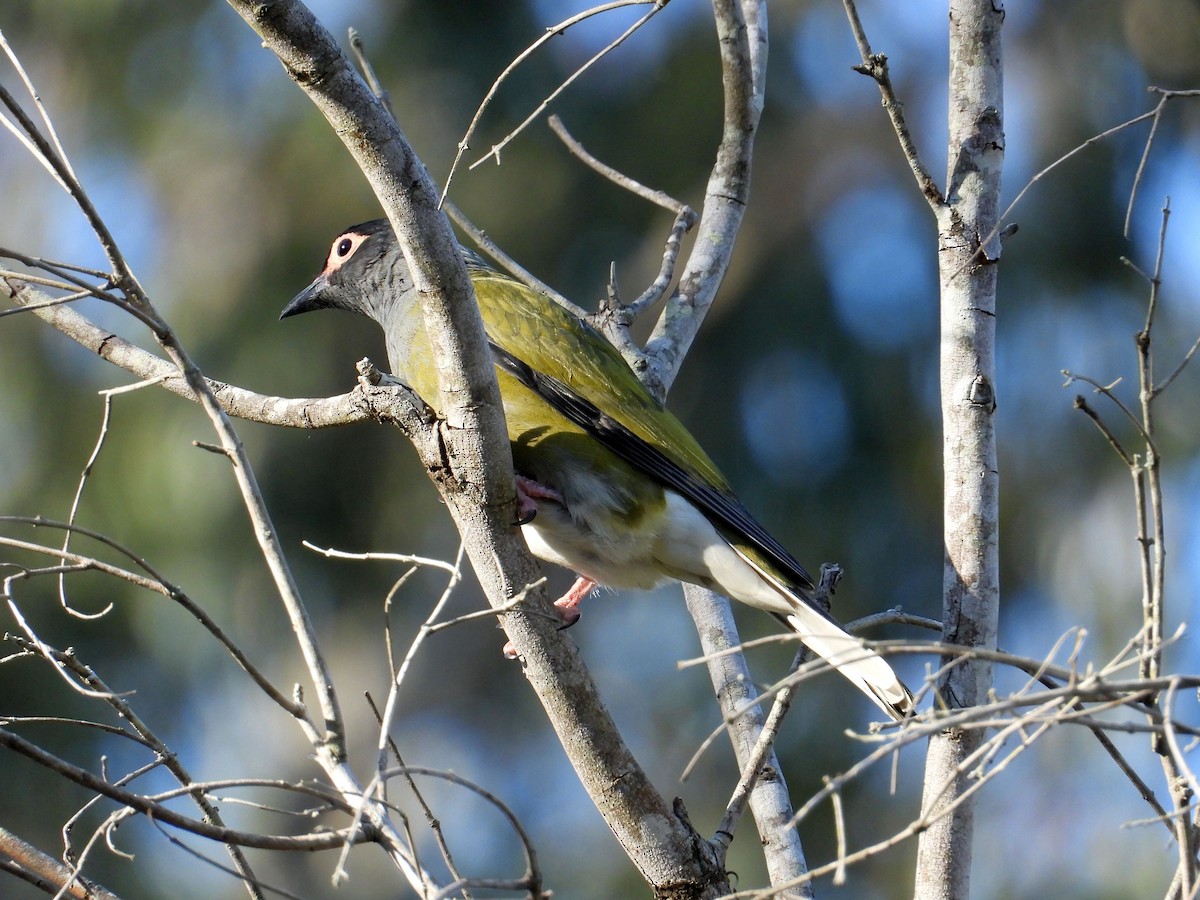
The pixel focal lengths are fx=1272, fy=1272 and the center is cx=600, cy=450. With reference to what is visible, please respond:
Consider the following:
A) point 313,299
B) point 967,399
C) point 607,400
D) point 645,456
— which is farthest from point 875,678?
point 313,299

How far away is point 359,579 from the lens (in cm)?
1198

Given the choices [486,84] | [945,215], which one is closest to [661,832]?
[945,215]

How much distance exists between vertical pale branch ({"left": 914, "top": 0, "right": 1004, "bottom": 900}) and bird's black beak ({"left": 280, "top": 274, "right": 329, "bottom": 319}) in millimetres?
2901

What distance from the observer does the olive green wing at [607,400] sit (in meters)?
3.96

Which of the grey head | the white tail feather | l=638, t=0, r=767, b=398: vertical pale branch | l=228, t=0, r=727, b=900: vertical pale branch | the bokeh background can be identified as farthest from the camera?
the bokeh background

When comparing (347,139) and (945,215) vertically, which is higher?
(347,139)

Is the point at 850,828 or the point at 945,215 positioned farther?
the point at 850,828

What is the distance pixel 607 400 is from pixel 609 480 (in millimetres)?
286

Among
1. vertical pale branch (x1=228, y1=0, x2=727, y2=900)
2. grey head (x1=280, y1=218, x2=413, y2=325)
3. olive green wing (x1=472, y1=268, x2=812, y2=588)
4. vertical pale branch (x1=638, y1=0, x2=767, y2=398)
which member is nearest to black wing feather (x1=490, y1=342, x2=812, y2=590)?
olive green wing (x1=472, y1=268, x2=812, y2=588)

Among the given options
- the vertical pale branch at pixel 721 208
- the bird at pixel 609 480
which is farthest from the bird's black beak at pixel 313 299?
the vertical pale branch at pixel 721 208

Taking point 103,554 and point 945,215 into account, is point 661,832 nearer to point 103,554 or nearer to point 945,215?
point 945,215

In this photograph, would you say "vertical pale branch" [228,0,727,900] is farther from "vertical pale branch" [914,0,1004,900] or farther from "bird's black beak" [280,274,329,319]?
"bird's black beak" [280,274,329,319]

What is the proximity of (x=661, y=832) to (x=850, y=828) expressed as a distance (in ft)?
27.0

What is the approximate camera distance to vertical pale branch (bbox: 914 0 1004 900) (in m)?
2.86
